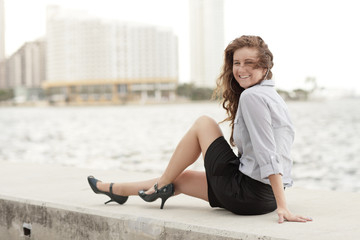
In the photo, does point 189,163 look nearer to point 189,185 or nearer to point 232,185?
point 189,185

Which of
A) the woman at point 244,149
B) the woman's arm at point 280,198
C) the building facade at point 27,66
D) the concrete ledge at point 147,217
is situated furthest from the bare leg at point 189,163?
the building facade at point 27,66

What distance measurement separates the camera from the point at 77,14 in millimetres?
163750

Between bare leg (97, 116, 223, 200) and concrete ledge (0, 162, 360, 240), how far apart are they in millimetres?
148

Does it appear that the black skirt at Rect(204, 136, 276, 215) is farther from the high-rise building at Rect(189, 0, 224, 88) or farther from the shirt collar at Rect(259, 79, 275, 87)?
the high-rise building at Rect(189, 0, 224, 88)

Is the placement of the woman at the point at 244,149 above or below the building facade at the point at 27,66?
below

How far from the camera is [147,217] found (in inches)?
132

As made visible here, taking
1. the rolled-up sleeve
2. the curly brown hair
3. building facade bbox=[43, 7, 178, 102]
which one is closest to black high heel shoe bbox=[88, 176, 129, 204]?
the curly brown hair

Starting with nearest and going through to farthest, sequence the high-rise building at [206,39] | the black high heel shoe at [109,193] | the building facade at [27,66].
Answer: the black high heel shoe at [109,193] < the high-rise building at [206,39] < the building facade at [27,66]

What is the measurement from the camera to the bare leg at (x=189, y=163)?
336 cm

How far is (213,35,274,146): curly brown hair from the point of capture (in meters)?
3.26

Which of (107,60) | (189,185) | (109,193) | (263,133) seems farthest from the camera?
(107,60)

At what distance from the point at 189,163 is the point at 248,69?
743 mm

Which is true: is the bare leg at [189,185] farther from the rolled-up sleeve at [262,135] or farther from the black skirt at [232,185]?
the rolled-up sleeve at [262,135]

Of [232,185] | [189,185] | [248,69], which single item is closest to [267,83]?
[248,69]
